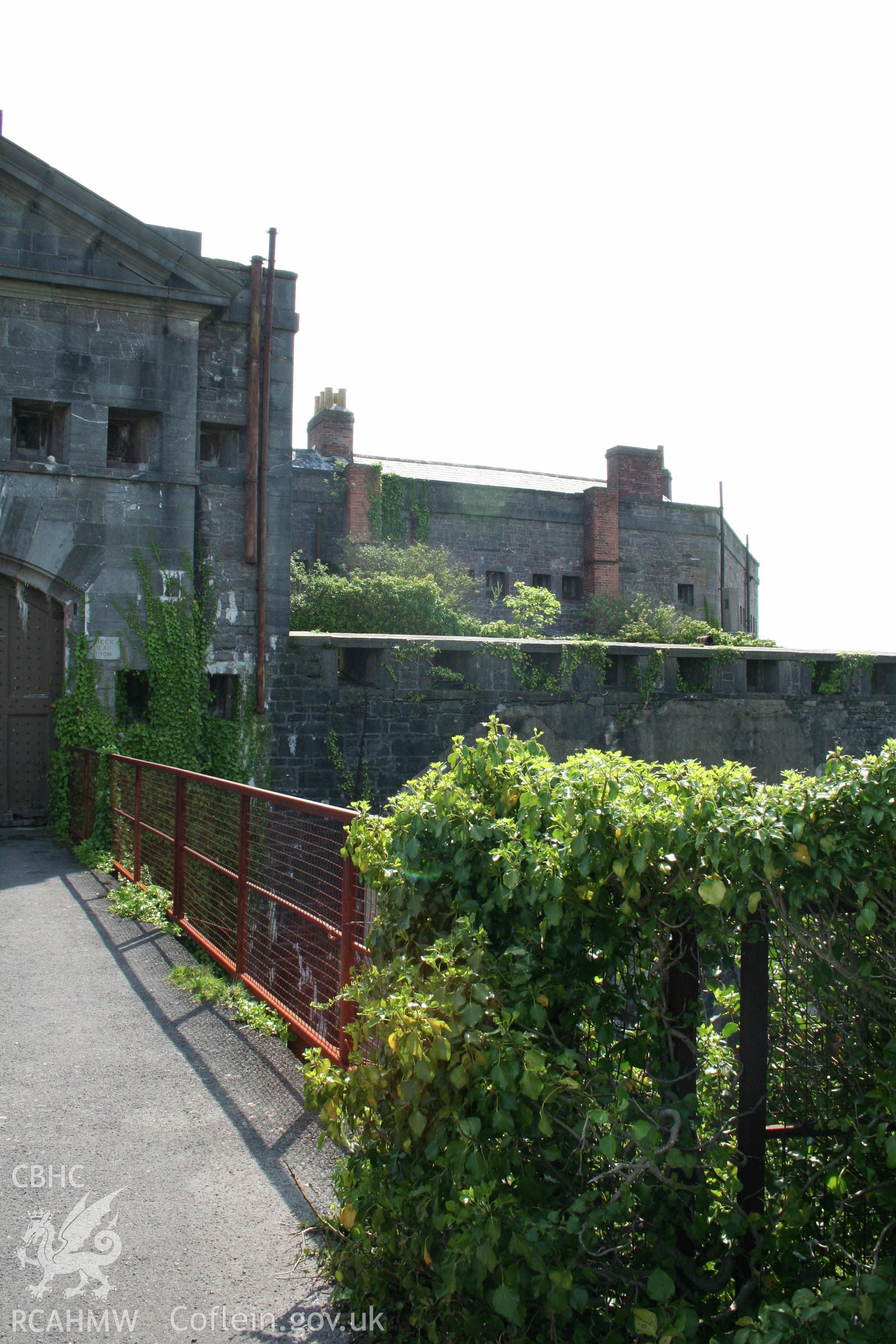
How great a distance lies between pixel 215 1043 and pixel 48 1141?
1.15m

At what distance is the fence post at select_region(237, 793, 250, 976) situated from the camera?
19.1 ft

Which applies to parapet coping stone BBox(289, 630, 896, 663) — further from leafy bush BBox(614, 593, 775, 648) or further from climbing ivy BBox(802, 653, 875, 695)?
leafy bush BBox(614, 593, 775, 648)

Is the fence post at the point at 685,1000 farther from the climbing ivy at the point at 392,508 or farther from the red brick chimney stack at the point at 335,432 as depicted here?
the red brick chimney stack at the point at 335,432

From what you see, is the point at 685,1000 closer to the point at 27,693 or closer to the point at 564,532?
the point at 27,693

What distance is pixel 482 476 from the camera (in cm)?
2861

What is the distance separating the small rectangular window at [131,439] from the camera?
12.5m

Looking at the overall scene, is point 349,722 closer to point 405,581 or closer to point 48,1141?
point 405,581

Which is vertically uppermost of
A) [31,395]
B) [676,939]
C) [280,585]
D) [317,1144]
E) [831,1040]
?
[31,395]

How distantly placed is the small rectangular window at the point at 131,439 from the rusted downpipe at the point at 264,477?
4.27ft

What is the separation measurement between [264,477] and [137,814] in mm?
5459

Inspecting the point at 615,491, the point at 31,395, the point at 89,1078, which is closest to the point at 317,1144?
the point at 89,1078

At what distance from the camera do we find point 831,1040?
2805 millimetres

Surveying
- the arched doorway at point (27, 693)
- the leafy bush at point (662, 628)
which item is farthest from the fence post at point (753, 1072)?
the leafy bush at point (662, 628)

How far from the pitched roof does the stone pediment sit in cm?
1239
